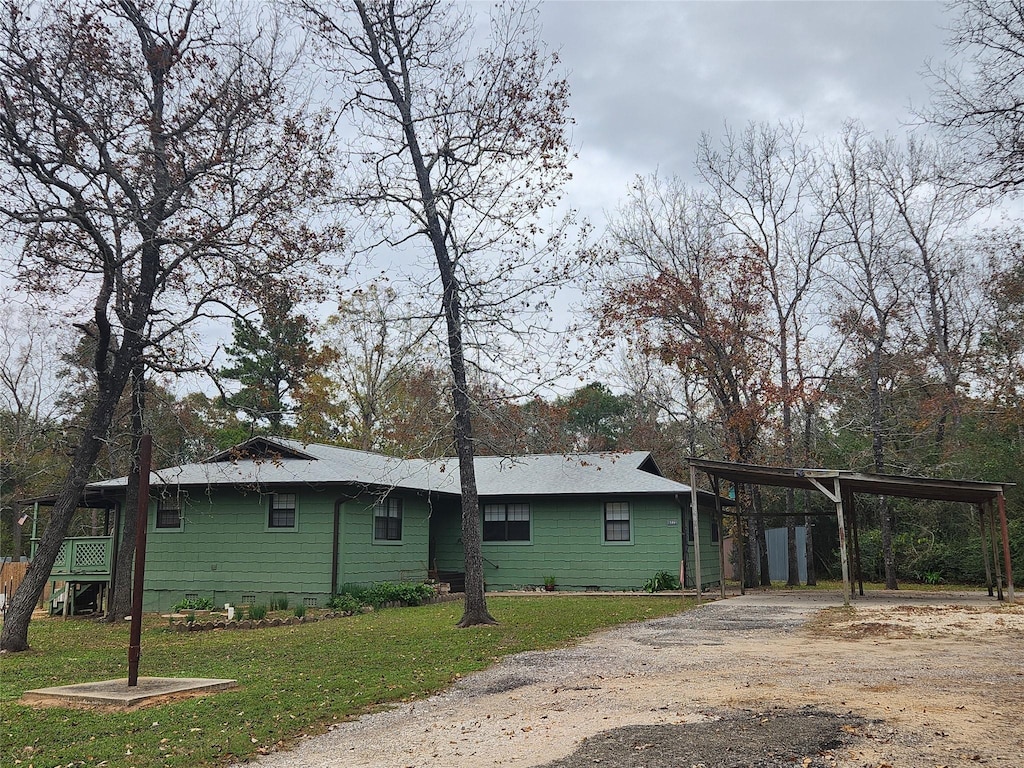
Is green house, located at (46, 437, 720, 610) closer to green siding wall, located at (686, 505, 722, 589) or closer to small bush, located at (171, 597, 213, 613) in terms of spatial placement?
green siding wall, located at (686, 505, 722, 589)

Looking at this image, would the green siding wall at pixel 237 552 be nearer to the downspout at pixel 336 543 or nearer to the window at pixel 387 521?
the downspout at pixel 336 543

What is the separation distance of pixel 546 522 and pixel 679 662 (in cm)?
1434

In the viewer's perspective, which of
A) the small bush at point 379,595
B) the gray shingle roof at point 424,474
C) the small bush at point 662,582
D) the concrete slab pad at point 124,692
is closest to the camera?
the concrete slab pad at point 124,692

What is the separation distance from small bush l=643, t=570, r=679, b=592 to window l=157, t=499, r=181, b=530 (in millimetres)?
12249

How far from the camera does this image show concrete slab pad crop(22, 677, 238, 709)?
312 inches

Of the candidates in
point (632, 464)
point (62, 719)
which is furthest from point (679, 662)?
point (632, 464)

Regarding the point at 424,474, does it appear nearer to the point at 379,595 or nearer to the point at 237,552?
the point at 379,595

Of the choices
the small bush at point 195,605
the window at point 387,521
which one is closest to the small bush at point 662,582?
the window at point 387,521

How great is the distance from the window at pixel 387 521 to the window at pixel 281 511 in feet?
6.57

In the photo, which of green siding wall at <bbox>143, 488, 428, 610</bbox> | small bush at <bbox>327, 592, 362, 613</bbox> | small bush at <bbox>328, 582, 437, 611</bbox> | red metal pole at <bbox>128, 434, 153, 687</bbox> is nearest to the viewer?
red metal pole at <bbox>128, 434, 153, 687</bbox>

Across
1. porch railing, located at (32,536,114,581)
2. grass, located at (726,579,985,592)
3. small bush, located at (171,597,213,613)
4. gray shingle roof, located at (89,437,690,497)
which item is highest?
gray shingle roof, located at (89,437,690,497)

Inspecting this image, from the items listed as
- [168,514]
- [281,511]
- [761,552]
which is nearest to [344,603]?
[281,511]

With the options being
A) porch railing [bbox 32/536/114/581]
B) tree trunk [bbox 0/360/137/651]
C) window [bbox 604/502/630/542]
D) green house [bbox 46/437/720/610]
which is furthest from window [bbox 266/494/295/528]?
window [bbox 604/502/630/542]

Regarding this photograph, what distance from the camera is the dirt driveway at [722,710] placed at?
566 cm
